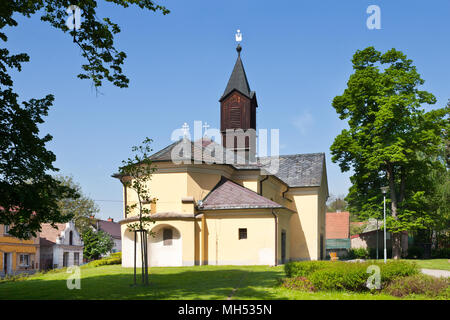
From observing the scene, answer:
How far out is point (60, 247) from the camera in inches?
2083

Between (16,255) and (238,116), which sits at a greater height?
(238,116)

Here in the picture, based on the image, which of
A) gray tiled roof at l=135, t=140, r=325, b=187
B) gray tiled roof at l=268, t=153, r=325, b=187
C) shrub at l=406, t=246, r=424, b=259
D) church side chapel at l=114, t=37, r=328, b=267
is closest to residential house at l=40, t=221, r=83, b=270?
church side chapel at l=114, t=37, r=328, b=267

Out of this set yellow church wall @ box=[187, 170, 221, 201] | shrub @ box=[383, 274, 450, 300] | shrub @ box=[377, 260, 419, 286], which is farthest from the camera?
yellow church wall @ box=[187, 170, 221, 201]

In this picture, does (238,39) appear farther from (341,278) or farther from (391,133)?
(341,278)

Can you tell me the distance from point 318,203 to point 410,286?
95.7 feet

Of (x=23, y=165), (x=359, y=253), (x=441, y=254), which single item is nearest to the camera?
(x=23, y=165)

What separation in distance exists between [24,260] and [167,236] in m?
24.7

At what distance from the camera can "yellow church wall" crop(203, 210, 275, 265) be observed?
29.2m

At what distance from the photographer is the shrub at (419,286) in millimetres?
13209

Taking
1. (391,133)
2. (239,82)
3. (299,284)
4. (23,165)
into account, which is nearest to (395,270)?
(299,284)

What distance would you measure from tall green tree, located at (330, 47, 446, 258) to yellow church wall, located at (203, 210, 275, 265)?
36.1 feet

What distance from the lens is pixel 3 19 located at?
13.9 meters

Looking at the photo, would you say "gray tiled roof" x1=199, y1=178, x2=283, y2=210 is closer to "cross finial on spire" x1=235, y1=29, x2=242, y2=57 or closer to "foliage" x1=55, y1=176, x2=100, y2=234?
"cross finial on spire" x1=235, y1=29, x2=242, y2=57
